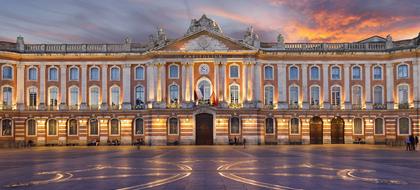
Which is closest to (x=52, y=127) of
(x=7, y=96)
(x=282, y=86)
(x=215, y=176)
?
(x=7, y=96)

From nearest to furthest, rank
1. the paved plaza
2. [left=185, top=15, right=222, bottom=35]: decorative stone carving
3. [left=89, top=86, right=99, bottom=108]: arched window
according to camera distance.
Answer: the paved plaza
[left=185, top=15, right=222, bottom=35]: decorative stone carving
[left=89, top=86, right=99, bottom=108]: arched window

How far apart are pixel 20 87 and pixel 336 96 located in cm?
4578

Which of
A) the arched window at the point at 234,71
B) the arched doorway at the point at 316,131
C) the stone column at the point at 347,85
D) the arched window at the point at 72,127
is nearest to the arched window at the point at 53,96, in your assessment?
the arched window at the point at 72,127

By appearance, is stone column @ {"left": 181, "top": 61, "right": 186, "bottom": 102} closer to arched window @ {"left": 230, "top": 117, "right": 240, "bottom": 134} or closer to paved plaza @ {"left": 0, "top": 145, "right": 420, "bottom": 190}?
arched window @ {"left": 230, "top": 117, "right": 240, "bottom": 134}

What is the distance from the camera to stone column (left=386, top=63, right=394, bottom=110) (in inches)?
3371

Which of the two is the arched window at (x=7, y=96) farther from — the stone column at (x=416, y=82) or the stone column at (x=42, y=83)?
the stone column at (x=416, y=82)

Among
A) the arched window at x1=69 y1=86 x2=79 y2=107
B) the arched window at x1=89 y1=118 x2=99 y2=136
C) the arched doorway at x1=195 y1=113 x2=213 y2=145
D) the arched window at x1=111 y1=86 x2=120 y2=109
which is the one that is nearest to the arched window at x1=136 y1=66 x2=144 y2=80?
the arched window at x1=111 y1=86 x2=120 y2=109

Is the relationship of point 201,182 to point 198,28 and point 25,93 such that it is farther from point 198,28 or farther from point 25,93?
point 25,93

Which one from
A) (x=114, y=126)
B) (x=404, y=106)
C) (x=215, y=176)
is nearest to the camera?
(x=215, y=176)

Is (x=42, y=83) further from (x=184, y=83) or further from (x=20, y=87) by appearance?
(x=184, y=83)

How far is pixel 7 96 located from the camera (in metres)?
84.8

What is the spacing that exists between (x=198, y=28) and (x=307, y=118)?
20359mm

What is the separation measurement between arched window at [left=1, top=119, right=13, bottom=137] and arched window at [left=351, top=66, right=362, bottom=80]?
4965 cm

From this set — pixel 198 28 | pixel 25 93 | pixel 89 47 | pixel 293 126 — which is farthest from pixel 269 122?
pixel 25 93
